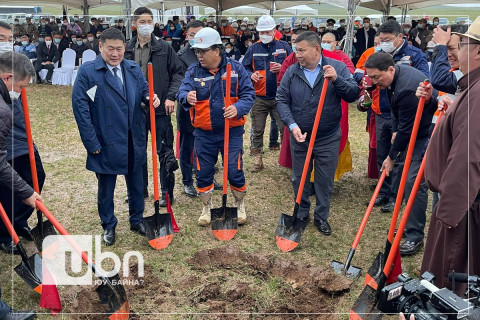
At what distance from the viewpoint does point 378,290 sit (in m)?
3.53

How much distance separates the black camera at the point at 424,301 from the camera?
2053 mm

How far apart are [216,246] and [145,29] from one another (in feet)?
8.41

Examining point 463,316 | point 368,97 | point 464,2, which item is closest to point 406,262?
point 368,97

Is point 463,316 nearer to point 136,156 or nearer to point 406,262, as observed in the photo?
point 406,262

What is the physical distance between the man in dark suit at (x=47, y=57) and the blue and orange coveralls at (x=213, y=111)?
1203cm

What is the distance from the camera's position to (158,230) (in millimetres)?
4762

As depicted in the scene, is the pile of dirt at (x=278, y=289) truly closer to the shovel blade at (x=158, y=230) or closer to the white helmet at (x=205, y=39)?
the shovel blade at (x=158, y=230)

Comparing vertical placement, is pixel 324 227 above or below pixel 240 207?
below

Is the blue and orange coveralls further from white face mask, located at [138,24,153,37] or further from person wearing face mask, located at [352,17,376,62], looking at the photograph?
person wearing face mask, located at [352,17,376,62]

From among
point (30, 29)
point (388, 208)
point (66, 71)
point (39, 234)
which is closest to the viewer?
point (39, 234)

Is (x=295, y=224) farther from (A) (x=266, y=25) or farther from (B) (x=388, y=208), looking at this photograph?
(A) (x=266, y=25)

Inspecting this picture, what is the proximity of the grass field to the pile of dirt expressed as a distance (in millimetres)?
13

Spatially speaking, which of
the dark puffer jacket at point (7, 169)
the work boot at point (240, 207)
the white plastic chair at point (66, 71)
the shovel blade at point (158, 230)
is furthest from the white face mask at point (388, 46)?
the white plastic chair at point (66, 71)

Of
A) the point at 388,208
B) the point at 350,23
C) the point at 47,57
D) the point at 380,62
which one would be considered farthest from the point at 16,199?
the point at 47,57
